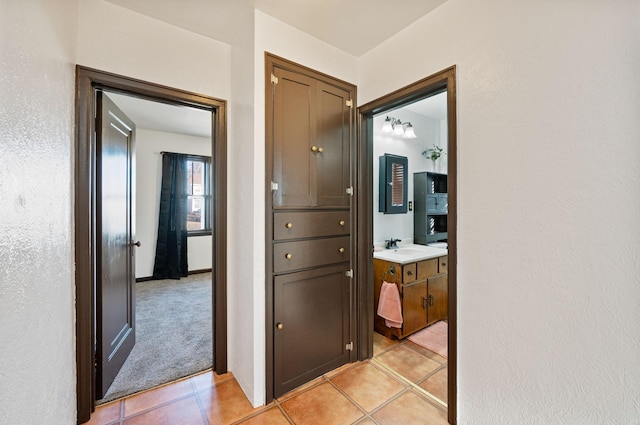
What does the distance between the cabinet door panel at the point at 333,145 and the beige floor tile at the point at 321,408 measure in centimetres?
132

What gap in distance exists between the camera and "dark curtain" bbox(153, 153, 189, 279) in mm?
4758

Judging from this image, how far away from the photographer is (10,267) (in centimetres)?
85

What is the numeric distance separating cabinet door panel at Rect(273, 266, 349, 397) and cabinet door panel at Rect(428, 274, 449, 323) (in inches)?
43.2

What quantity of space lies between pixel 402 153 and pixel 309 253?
2.02 metres

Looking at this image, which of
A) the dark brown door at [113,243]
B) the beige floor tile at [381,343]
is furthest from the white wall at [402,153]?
the dark brown door at [113,243]

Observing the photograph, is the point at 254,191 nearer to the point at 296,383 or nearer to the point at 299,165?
the point at 299,165

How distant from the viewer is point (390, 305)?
2545 mm

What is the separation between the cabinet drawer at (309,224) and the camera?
185 cm

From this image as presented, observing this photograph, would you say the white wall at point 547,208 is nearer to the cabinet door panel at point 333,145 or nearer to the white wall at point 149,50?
the cabinet door panel at point 333,145

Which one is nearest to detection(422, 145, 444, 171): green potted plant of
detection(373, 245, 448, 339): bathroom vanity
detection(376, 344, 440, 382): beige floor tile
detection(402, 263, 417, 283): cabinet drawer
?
detection(373, 245, 448, 339): bathroom vanity

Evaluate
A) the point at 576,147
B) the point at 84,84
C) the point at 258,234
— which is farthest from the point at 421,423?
the point at 84,84

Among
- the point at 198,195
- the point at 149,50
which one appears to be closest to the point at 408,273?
the point at 149,50

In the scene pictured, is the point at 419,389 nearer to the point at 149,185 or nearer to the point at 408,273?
the point at 408,273

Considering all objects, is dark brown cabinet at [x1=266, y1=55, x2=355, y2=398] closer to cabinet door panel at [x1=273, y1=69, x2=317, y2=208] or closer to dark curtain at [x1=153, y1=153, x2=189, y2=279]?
cabinet door panel at [x1=273, y1=69, x2=317, y2=208]
